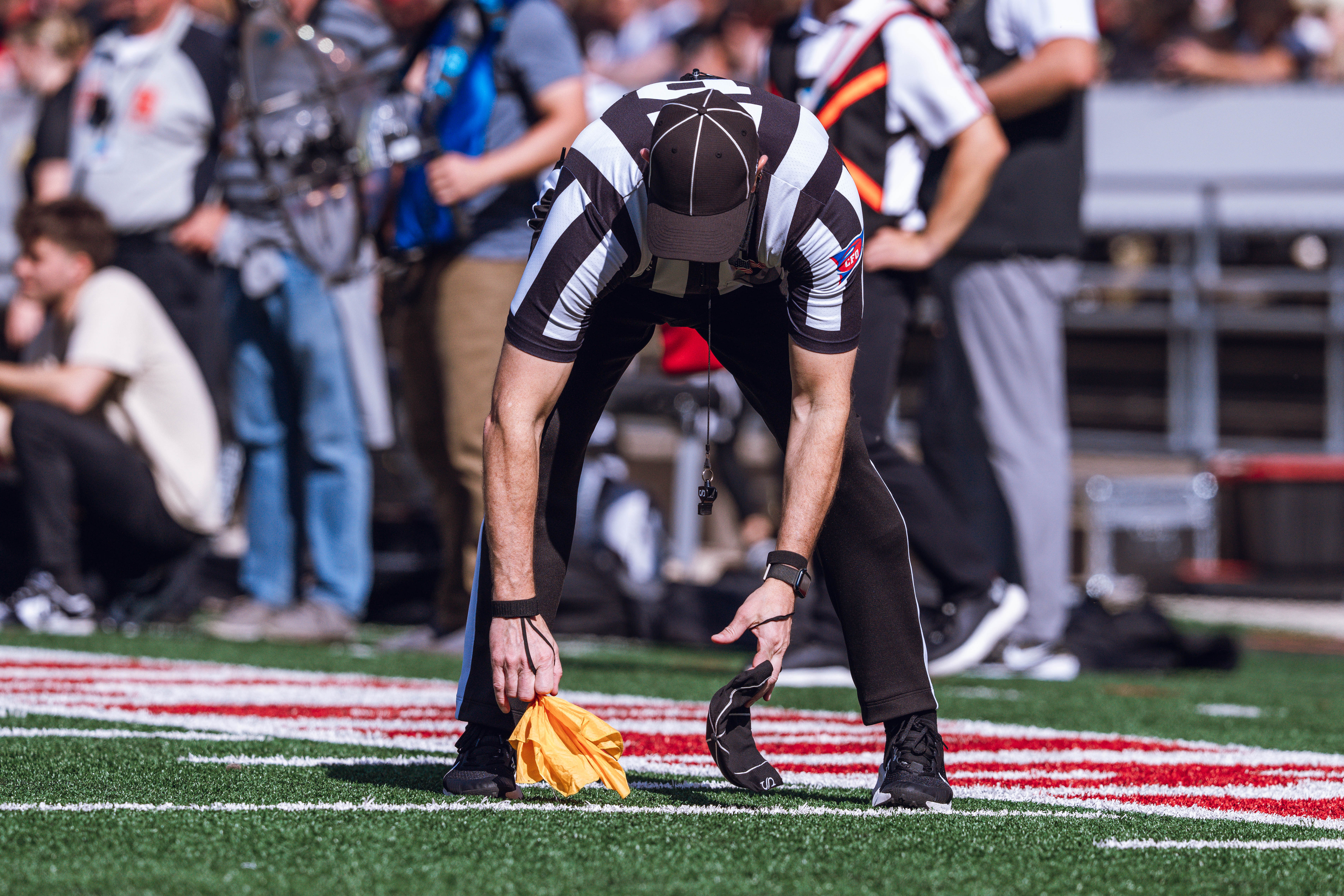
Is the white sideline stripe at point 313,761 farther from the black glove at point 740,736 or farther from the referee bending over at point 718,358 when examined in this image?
the black glove at point 740,736

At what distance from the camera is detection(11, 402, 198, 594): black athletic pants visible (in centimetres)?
671

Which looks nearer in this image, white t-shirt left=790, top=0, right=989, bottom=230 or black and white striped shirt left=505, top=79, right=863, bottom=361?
black and white striped shirt left=505, top=79, right=863, bottom=361

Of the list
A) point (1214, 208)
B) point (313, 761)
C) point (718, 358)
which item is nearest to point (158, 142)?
point (313, 761)

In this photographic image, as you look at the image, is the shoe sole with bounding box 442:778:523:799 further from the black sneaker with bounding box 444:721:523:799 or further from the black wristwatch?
the black wristwatch

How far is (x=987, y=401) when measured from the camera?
20.0 feet

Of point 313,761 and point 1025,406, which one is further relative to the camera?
point 1025,406

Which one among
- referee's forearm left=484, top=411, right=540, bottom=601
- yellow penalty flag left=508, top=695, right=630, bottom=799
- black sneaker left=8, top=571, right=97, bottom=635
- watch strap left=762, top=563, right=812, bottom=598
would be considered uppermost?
referee's forearm left=484, top=411, right=540, bottom=601

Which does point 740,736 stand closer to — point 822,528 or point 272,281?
point 822,528

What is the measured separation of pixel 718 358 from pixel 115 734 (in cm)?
153

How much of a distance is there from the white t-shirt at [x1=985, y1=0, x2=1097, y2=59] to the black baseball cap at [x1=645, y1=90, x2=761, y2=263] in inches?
138

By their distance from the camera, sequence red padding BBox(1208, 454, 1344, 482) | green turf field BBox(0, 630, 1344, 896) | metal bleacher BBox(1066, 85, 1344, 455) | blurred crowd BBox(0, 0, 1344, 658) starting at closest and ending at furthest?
1. green turf field BBox(0, 630, 1344, 896)
2. blurred crowd BBox(0, 0, 1344, 658)
3. red padding BBox(1208, 454, 1344, 482)
4. metal bleacher BBox(1066, 85, 1344, 455)

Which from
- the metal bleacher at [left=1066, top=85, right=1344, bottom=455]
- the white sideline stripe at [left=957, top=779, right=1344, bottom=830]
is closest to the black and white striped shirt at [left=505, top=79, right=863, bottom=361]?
the white sideline stripe at [left=957, top=779, right=1344, bottom=830]

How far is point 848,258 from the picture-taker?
116 inches

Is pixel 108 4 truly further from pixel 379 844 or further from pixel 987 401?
pixel 379 844
